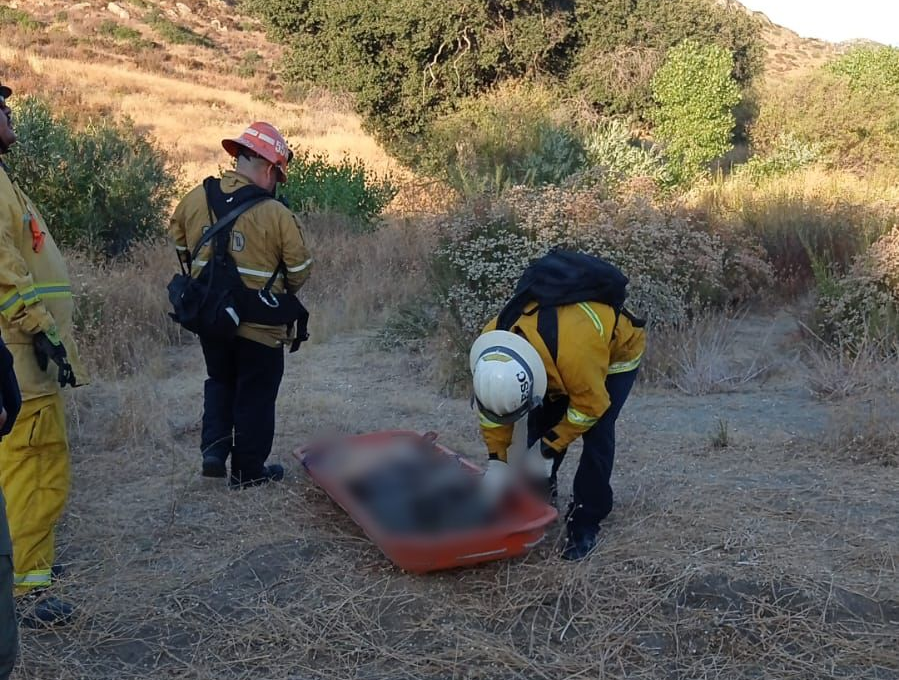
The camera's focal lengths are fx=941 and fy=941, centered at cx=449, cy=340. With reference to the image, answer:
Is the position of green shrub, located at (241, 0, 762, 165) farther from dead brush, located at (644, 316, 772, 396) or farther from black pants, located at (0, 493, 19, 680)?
black pants, located at (0, 493, 19, 680)

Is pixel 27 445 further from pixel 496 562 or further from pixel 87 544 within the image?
pixel 496 562

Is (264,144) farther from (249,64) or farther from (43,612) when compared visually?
(249,64)

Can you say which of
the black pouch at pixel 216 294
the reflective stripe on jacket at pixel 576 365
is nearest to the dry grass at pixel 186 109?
the black pouch at pixel 216 294

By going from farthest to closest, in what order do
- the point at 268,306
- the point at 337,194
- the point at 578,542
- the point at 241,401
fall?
the point at 337,194
the point at 241,401
the point at 268,306
the point at 578,542

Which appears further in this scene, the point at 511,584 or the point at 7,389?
the point at 511,584

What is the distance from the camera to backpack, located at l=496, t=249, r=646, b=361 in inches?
142

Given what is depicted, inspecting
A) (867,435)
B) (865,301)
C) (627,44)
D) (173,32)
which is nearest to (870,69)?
(627,44)

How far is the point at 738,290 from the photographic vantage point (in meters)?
8.75

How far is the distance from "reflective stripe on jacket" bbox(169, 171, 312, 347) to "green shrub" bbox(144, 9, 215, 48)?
3335cm

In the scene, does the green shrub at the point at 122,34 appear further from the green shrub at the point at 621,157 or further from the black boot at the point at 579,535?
the black boot at the point at 579,535

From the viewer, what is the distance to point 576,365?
3.54m

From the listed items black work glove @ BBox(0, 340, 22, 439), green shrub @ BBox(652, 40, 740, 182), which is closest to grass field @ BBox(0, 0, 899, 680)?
black work glove @ BBox(0, 340, 22, 439)

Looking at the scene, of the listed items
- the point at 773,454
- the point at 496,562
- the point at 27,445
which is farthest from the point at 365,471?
the point at 773,454

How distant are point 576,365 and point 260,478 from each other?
7.05 feet
